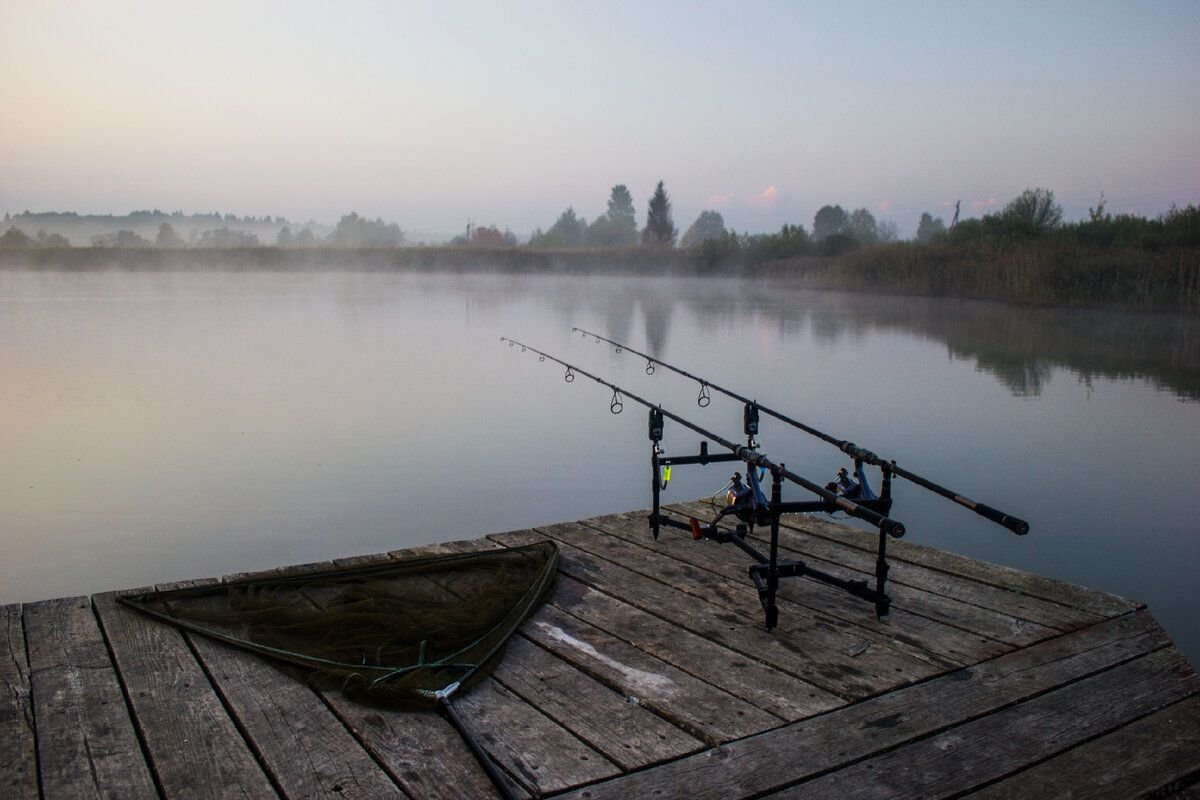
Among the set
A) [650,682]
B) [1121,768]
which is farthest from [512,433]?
[1121,768]

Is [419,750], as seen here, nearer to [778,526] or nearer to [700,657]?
[700,657]

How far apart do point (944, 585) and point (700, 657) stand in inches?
41.8

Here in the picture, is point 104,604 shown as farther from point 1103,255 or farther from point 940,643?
point 1103,255

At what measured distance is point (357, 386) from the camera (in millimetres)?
9781

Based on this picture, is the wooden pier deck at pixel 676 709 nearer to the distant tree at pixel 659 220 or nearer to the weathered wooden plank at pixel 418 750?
the weathered wooden plank at pixel 418 750

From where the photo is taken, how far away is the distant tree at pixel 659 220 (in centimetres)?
7262

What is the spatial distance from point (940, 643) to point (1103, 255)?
16.9 meters

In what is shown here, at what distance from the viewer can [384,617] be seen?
275 cm

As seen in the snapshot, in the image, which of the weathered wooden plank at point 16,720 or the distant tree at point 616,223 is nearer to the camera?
the weathered wooden plank at point 16,720

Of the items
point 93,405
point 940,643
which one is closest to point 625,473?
point 940,643

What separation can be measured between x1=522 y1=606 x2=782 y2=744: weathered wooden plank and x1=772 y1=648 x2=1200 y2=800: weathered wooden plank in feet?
0.84

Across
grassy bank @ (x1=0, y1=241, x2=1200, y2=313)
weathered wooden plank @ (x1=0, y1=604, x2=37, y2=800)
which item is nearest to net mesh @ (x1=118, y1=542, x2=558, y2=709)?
weathered wooden plank @ (x1=0, y1=604, x2=37, y2=800)

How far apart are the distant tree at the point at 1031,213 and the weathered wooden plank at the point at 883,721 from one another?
83.6 feet

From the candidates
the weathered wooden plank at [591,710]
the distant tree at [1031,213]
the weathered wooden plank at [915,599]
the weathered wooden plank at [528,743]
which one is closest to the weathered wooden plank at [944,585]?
the weathered wooden plank at [915,599]
